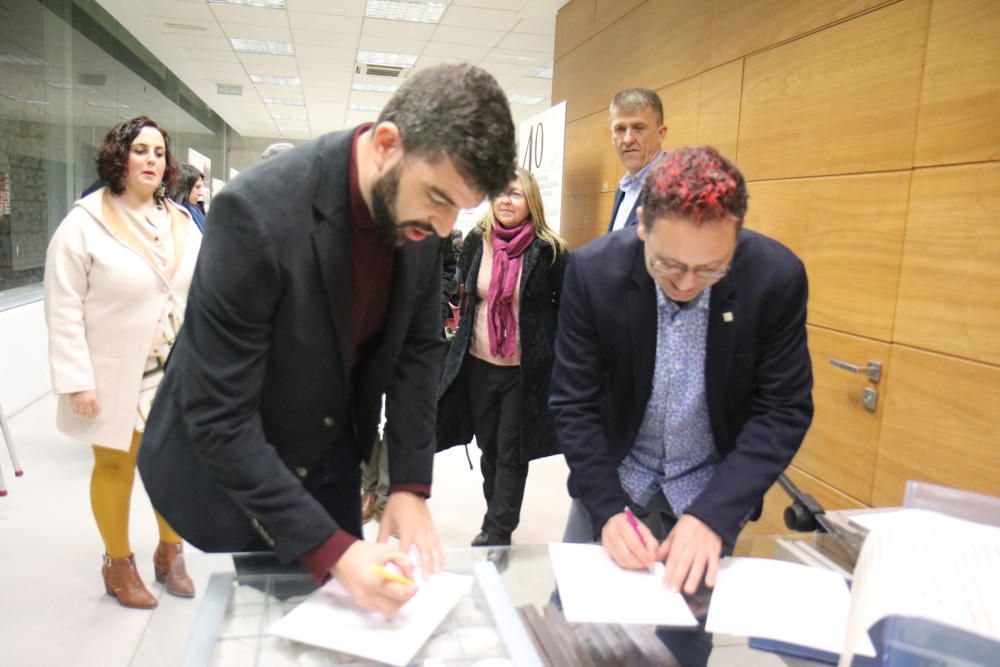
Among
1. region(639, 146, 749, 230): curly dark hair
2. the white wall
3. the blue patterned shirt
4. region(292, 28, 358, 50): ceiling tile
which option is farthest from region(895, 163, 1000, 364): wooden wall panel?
region(292, 28, 358, 50): ceiling tile

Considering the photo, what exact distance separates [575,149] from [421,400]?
14.4 ft

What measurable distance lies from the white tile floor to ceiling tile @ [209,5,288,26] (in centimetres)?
423

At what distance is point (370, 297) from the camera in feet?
3.44

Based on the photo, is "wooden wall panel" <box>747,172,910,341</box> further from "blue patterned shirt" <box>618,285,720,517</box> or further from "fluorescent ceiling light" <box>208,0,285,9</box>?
"fluorescent ceiling light" <box>208,0,285,9</box>

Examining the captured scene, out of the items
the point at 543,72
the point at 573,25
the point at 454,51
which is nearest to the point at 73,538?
the point at 573,25

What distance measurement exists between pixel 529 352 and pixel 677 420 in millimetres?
1518

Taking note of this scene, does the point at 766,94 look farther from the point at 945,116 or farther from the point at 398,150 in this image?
the point at 398,150

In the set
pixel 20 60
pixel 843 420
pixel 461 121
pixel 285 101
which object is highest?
pixel 285 101

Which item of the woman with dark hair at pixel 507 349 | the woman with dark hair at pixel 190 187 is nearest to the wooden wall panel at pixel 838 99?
the woman with dark hair at pixel 507 349

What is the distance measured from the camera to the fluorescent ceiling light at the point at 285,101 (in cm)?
1155

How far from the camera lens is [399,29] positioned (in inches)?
272

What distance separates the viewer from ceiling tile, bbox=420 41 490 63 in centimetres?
745

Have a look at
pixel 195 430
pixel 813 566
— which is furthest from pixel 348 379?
pixel 813 566

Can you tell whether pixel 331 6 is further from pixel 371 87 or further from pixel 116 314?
pixel 116 314
